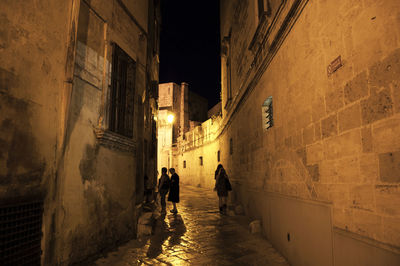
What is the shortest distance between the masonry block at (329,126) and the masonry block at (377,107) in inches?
19.8

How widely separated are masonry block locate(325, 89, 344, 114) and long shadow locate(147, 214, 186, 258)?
406 cm

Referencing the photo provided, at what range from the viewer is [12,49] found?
313cm

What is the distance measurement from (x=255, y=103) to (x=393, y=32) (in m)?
5.02

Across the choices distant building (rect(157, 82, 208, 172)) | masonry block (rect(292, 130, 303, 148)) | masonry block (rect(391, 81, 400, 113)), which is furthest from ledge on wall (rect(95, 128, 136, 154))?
distant building (rect(157, 82, 208, 172))

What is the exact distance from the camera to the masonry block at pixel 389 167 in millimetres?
2025

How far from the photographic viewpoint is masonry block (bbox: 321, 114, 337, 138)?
2.95 m

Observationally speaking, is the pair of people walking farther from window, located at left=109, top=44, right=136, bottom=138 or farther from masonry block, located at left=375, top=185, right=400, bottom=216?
masonry block, located at left=375, top=185, right=400, bottom=216

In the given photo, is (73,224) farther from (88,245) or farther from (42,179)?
(42,179)

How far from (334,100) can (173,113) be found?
27779mm

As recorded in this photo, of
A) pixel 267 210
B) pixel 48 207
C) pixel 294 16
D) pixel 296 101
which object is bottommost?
pixel 267 210

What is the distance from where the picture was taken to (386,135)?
2.14 meters

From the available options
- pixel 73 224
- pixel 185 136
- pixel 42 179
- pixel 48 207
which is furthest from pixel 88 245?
pixel 185 136

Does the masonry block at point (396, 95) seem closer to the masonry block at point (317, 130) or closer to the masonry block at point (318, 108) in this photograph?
the masonry block at point (318, 108)

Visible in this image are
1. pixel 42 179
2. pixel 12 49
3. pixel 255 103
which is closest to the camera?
pixel 12 49
